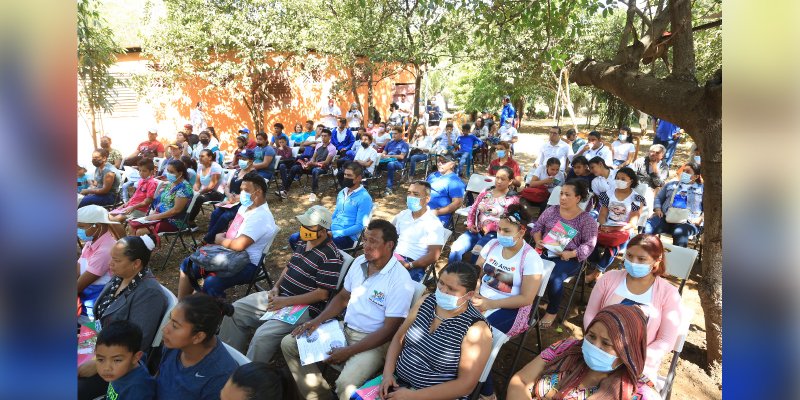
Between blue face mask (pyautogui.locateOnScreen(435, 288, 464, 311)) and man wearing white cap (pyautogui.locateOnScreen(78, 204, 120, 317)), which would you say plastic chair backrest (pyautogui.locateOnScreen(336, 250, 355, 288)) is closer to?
blue face mask (pyautogui.locateOnScreen(435, 288, 464, 311))

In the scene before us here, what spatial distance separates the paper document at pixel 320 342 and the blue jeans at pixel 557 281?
2.02m

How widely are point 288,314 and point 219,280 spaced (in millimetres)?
1021

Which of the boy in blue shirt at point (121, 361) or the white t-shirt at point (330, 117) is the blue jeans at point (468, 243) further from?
the white t-shirt at point (330, 117)

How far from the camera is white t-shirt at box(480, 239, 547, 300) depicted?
3469mm

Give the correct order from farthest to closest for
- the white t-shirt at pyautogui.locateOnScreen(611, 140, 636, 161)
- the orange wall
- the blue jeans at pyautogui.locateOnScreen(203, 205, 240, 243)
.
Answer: the orange wall < the white t-shirt at pyautogui.locateOnScreen(611, 140, 636, 161) < the blue jeans at pyautogui.locateOnScreen(203, 205, 240, 243)

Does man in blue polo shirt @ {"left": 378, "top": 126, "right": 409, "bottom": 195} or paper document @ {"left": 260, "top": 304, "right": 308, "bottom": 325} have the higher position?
man in blue polo shirt @ {"left": 378, "top": 126, "right": 409, "bottom": 195}

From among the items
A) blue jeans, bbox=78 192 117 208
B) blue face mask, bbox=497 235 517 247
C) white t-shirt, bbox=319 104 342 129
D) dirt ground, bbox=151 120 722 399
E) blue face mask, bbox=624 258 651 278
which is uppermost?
white t-shirt, bbox=319 104 342 129

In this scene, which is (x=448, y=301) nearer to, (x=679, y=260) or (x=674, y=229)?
(x=679, y=260)

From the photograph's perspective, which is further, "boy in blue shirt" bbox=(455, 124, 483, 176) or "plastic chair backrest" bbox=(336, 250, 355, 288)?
"boy in blue shirt" bbox=(455, 124, 483, 176)

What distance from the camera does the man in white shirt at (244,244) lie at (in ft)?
13.4

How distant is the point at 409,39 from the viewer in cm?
1211

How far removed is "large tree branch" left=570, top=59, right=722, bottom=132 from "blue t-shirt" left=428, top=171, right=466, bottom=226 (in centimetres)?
227

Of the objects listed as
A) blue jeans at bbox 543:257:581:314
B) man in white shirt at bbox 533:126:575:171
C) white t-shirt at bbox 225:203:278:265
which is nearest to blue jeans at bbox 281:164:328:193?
man in white shirt at bbox 533:126:575:171
